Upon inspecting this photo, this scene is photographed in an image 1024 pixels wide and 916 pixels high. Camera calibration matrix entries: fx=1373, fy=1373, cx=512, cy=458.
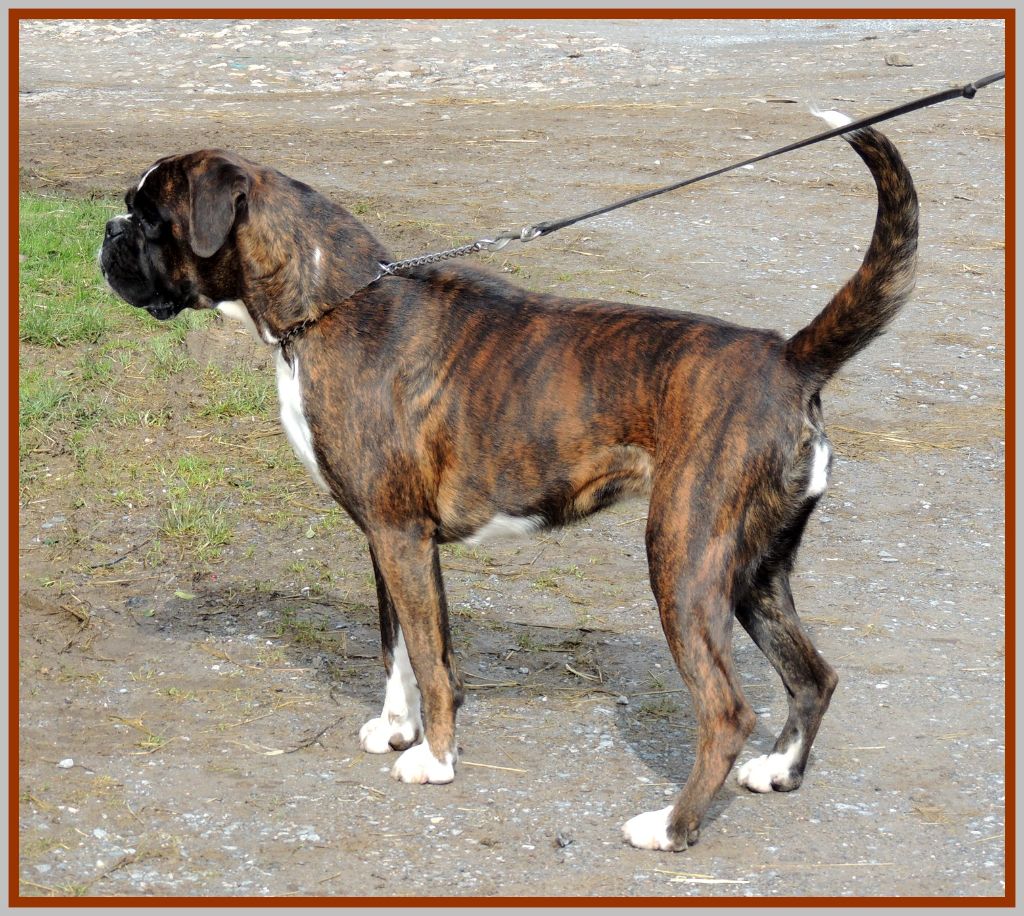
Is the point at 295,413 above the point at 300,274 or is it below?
below

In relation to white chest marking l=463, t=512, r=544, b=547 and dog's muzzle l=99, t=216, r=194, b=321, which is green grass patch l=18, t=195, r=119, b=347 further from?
white chest marking l=463, t=512, r=544, b=547

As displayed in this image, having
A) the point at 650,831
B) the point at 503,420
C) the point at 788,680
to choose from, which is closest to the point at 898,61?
the point at 788,680

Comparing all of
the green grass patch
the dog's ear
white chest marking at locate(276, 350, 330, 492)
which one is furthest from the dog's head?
the green grass patch

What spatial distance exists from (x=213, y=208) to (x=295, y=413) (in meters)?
0.76

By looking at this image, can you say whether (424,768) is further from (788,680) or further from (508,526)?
(788,680)

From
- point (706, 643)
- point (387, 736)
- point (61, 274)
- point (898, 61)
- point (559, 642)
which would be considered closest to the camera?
point (706, 643)

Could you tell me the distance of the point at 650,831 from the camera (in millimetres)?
4445

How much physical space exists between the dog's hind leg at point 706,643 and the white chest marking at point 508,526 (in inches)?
22.8

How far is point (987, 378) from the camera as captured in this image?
8.73 metres

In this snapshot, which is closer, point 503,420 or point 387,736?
point 503,420

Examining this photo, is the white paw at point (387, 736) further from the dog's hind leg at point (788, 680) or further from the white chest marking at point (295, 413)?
the dog's hind leg at point (788, 680)

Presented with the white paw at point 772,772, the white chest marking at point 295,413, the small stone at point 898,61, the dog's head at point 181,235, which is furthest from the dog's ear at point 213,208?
the small stone at point 898,61

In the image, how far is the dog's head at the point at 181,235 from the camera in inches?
188

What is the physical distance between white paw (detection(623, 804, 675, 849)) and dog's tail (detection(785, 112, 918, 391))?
1483mm
